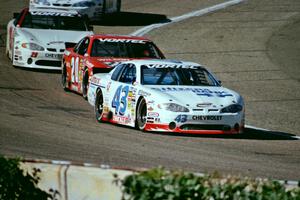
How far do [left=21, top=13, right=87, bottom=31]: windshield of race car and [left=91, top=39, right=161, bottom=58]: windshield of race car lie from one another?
3862 millimetres

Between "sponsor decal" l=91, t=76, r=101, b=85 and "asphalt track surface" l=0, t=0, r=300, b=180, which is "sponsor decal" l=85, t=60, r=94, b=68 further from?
"sponsor decal" l=91, t=76, r=101, b=85

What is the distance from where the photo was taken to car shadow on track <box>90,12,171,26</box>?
1211 inches

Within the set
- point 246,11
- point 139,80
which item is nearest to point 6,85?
point 139,80

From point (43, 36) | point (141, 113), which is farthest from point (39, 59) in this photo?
point (141, 113)

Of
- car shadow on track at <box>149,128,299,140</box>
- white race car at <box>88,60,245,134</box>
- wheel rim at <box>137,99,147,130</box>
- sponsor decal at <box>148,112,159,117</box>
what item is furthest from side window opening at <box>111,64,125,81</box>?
car shadow on track at <box>149,128,299,140</box>

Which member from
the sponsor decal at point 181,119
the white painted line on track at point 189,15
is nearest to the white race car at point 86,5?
the white painted line on track at point 189,15

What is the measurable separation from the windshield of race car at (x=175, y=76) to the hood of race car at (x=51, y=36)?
22.4ft

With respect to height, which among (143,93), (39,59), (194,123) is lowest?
(194,123)

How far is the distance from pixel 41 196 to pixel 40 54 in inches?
622

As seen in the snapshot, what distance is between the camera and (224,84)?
21031 mm

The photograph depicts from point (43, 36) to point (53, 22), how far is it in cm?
69

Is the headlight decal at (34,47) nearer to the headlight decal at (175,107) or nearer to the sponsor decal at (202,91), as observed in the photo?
the sponsor decal at (202,91)

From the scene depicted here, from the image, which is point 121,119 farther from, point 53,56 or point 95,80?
point 53,56

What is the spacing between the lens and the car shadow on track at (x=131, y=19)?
30766 mm
